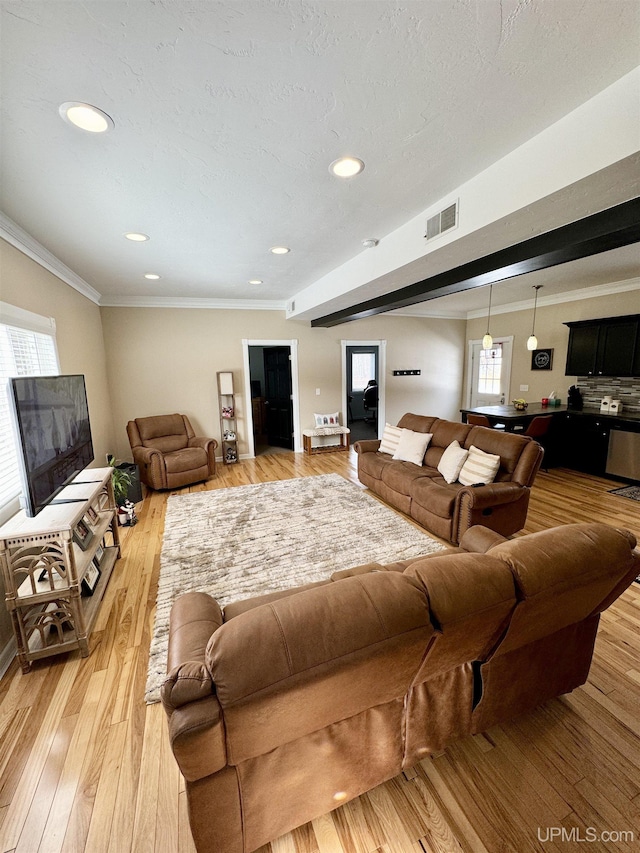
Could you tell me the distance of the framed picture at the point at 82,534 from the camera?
2.25 meters

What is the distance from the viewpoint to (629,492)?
13.8 ft

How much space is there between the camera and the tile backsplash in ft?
15.8

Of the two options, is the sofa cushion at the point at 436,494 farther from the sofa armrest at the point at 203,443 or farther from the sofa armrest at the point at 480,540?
the sofa armrest at the point at 203,443

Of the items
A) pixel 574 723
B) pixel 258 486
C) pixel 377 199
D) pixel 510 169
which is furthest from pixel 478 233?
pixel 258 486

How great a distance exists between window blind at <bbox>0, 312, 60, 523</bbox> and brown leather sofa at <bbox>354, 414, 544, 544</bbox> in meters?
3.13

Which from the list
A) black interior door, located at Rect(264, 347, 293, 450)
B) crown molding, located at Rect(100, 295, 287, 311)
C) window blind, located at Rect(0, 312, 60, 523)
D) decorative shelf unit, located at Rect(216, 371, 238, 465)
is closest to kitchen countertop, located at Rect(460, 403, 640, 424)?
black interior door, located at Rect(264, 347, 293, 450)

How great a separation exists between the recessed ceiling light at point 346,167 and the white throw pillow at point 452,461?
8.59ft

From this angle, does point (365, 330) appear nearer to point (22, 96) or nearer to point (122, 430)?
point (122, 430)

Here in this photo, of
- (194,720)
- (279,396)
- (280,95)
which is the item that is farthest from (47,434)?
(279,396)

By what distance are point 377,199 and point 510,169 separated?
0.78 metres

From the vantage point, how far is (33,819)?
1.24 metres

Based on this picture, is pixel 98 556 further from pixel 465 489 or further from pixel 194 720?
pixel 465 489

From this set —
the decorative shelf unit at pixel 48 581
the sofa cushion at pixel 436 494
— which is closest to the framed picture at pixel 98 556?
the decorative shelf unit at pixel 48 581

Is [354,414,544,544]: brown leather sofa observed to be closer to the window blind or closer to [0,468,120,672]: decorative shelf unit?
[0,468,120,672]: decorative shelf unit
